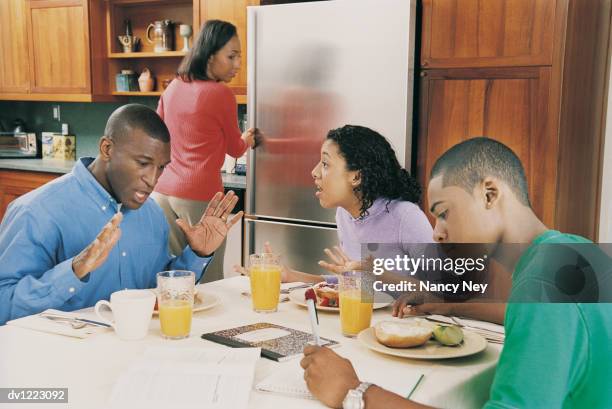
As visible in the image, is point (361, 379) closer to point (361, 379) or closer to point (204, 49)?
point (361, 379)

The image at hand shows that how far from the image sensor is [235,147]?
9.41 ft

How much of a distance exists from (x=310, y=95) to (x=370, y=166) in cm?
94

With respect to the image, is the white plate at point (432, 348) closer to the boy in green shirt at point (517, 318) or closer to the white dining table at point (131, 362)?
the white dining table at point (131, 362)

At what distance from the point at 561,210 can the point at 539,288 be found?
5.83 feet

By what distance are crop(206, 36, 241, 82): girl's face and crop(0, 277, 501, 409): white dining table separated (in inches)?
64.8

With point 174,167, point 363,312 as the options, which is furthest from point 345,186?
point 174,167

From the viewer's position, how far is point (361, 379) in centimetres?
105

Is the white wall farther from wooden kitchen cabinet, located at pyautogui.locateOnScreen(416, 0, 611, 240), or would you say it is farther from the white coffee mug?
the white coffee mug

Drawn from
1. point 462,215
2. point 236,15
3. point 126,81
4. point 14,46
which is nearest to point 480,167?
point 462,215

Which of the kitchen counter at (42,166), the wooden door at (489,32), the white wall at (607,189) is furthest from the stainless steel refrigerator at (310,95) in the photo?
the white wall at (607,189)

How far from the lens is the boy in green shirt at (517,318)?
835 millimetres

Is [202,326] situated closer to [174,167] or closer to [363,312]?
[363,312]

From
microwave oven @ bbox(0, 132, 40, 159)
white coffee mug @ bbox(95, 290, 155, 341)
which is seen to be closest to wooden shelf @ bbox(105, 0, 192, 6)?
microwave oven @ bbox(0, 132, 40, 159)

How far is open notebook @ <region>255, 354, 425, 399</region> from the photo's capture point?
1.00 metres
